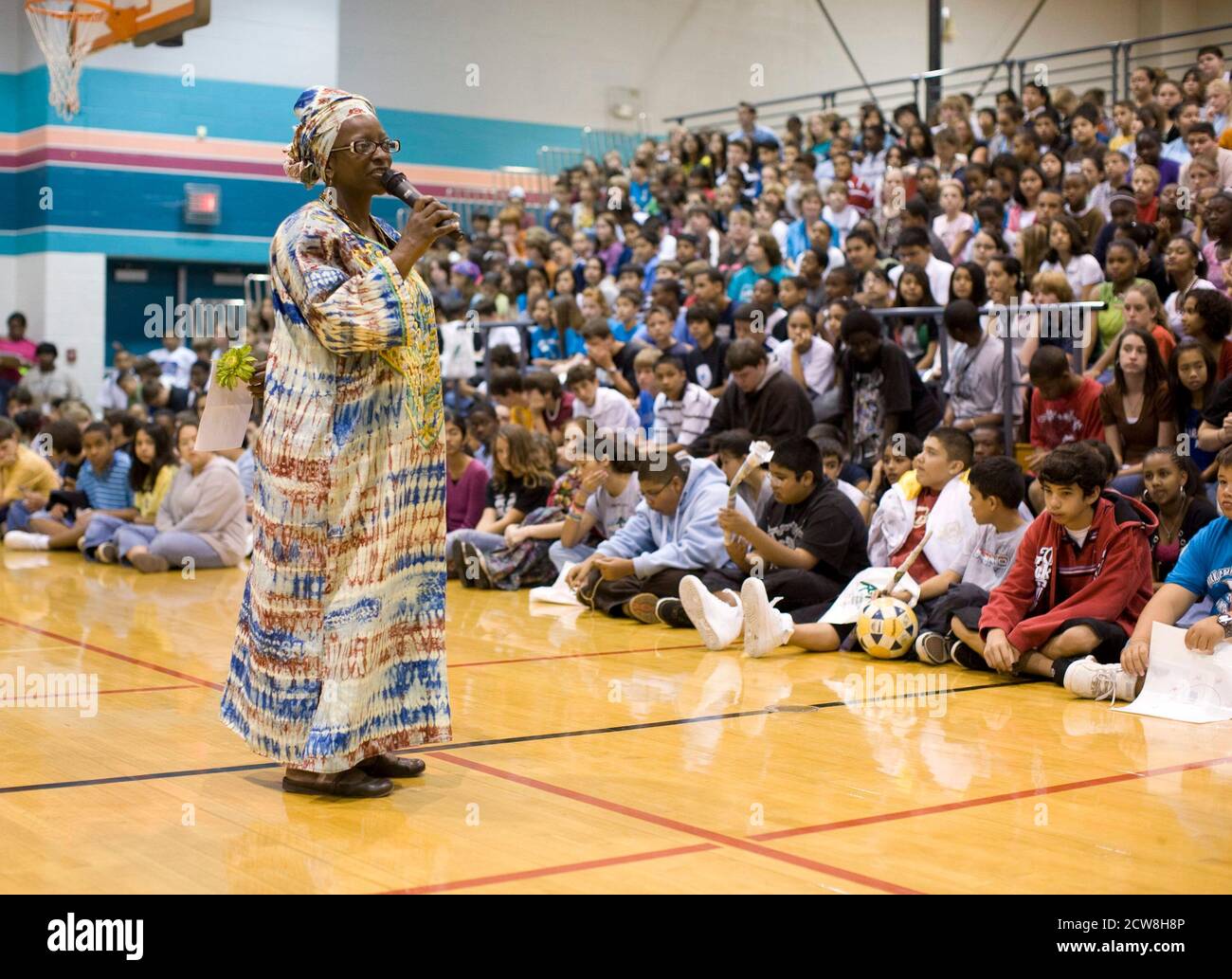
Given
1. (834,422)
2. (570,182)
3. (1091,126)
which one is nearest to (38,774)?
(834,422)

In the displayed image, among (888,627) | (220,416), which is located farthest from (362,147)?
(888,627)

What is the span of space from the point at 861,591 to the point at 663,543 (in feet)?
4.28

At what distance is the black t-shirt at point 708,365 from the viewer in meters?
9.63

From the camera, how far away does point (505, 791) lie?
12.6 ft

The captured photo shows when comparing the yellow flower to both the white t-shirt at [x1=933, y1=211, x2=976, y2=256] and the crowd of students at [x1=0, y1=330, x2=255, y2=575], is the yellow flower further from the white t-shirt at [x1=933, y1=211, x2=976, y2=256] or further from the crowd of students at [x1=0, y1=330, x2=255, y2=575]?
the white t-shirt at [x1=933, y1=211, x2=976, y2=256]

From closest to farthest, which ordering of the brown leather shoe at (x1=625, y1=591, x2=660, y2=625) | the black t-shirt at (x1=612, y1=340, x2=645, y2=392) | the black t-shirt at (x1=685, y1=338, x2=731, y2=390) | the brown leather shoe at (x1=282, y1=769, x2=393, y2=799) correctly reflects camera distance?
the brown leather shoe at (x1=282, y1=769, x2=393, y2=799), the brown leather shoe at (x1=625, y1=591, x2=660, y2=625), the black t-shirt at (x1=685, y1=338, x2=731, y2=390), the black t-shirt at (x1=612, y1=340, x2=645, y2=392)

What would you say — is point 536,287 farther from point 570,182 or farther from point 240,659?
point 240,659

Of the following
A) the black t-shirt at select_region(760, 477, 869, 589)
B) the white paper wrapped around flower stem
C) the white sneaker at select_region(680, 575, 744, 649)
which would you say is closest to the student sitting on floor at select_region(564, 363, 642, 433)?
the black t-shirt at select_region(760, 477, 869, 589)

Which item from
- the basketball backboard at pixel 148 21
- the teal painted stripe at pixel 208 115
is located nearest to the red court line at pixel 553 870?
the basketball backboard at pixel 148 21

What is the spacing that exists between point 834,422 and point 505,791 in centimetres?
526

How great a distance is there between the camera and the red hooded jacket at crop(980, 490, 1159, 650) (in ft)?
17.7

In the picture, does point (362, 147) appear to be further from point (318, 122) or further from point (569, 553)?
point (569, 553)

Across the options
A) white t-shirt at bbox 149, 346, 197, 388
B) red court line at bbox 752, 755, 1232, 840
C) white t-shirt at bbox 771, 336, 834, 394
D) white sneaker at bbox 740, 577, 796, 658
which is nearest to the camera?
red court line at bbox 752, 755, 1232, 840

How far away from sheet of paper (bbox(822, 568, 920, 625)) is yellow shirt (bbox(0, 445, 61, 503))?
7.07 meters
